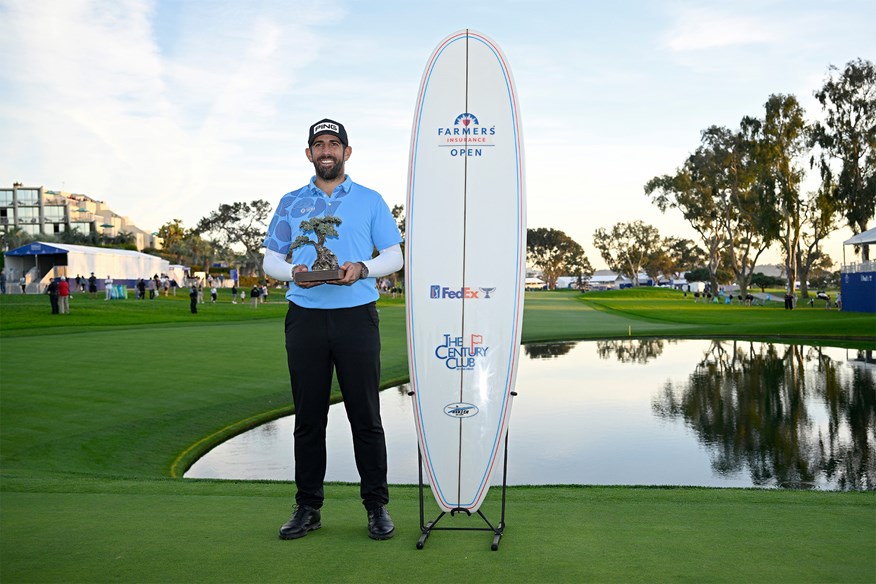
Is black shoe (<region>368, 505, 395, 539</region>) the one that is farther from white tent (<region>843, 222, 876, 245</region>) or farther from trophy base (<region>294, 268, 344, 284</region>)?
white tent (<region>843, 222, 876, 245</region>)

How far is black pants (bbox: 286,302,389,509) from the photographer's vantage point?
4.10 meters

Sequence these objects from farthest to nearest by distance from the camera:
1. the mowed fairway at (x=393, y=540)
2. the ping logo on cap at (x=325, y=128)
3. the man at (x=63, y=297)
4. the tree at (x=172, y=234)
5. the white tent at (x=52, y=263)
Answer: the tree at (x=172, y=234)
the white tent at (x=52, y=263)
the man at (x=63, y=297)
the ping logo on cap at (x=325, y=128)
the mowed fairway at (x=393, y=540)

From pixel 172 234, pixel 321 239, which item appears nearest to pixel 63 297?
pixel 321 239

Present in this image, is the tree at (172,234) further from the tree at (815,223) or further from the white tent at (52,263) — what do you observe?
the tree at (815,223)

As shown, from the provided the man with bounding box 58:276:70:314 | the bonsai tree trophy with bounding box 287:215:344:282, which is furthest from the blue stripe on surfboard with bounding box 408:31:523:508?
the man with bounding box 58:276:70:314

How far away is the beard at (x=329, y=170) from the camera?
4.28 meters

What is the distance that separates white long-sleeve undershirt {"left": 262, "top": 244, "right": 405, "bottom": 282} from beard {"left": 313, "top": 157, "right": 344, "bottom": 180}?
0.51 meters

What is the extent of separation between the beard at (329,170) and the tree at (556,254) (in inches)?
5368

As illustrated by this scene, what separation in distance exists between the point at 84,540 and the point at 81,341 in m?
19.7

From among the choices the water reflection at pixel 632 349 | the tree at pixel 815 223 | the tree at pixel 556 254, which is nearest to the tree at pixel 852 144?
the tree at pixel 815 223

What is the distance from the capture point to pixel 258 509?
491 cm

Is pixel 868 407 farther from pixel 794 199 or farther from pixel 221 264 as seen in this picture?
pixel 221 264

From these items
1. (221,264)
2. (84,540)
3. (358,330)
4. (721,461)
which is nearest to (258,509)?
(84,540)

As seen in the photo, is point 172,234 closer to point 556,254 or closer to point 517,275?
point 556,254
